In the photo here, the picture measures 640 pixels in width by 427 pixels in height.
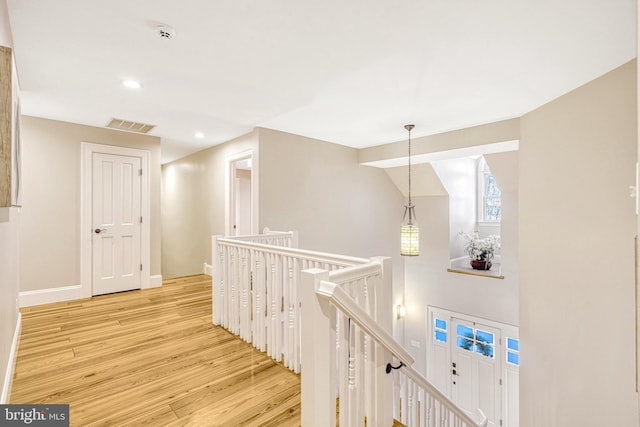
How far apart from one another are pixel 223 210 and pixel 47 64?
2.84m

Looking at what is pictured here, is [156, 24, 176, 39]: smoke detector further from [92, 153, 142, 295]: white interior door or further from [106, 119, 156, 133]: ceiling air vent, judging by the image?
[92, 153, 142, 295]: white interior door

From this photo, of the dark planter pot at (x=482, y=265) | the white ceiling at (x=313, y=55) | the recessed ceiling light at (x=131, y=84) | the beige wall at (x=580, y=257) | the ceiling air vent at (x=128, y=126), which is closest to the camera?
the white ceiling at (x=313, y=55)

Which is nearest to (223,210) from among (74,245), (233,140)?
(233,140)

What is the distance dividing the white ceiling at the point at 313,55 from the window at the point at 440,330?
447 centimetres

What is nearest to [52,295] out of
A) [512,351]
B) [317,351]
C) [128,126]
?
[128,126]

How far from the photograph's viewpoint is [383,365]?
1.63 m

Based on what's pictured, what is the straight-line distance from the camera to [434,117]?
12.2 ft

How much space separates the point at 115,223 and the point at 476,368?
6.76 metres

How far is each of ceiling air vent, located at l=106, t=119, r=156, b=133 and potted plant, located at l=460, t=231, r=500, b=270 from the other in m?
6.01

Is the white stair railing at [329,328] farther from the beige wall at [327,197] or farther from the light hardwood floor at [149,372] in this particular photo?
the beige wall at [327,197]

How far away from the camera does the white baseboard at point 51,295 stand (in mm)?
3644

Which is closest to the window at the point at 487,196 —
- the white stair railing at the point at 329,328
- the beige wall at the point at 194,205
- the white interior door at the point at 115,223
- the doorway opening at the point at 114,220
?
the beige wall at the point at 194,205

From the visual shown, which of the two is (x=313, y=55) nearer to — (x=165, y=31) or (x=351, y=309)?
(x=165, y=31)

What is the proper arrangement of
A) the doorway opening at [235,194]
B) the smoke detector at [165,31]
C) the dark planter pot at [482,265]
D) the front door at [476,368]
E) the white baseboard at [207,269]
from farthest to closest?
the dark planter pot at [482,265] < the front door at [476,368] < the white baseboard at [207,269] < the doorway opening at [235,194] < the smoke detector at [165,31]
